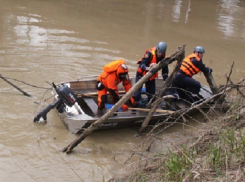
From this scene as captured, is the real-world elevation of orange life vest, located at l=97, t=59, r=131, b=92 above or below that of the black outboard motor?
above

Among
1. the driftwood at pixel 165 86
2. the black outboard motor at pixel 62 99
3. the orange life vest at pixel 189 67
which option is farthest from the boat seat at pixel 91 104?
the orange life vest at pixel 189 67

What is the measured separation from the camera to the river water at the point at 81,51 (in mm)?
6004

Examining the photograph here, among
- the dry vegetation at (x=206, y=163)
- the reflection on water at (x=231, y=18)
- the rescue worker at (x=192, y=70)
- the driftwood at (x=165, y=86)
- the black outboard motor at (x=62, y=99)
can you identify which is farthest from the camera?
the reflection on water at (x=231, y=18)

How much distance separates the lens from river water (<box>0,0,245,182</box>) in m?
6.00

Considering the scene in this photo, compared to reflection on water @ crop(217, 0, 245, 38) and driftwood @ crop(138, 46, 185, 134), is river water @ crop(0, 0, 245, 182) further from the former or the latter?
driftwood @ crop(138, 46, 185, 134)

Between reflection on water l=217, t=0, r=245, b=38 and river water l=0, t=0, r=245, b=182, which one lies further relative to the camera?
reflection on water l=217, t=0, r=245, b=38

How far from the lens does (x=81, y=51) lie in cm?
1156

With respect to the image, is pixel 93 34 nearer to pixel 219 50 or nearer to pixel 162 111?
pixel 219 50

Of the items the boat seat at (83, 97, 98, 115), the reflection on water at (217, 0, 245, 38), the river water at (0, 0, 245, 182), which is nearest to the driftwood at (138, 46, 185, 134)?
the river water at (0, 0, 245, 182)

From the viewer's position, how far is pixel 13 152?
19.9 ft

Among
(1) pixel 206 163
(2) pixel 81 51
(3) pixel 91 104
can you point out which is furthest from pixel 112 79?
(2) pixel 81 51

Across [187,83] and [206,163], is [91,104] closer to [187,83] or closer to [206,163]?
[187,83]

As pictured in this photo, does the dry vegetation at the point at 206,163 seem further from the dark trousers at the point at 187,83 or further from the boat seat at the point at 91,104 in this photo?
the dark trousers at the point at 187,83

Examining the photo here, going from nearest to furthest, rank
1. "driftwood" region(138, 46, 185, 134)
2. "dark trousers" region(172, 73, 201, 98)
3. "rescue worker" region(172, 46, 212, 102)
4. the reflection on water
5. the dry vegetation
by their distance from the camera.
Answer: the dry vegetation < "driftwood" region(138, 46, 185, 134) < "rescue worker" region(172, 46, 212, 102) < "dark trousers" region(172, 73, 201, 98) < the reflection on water
